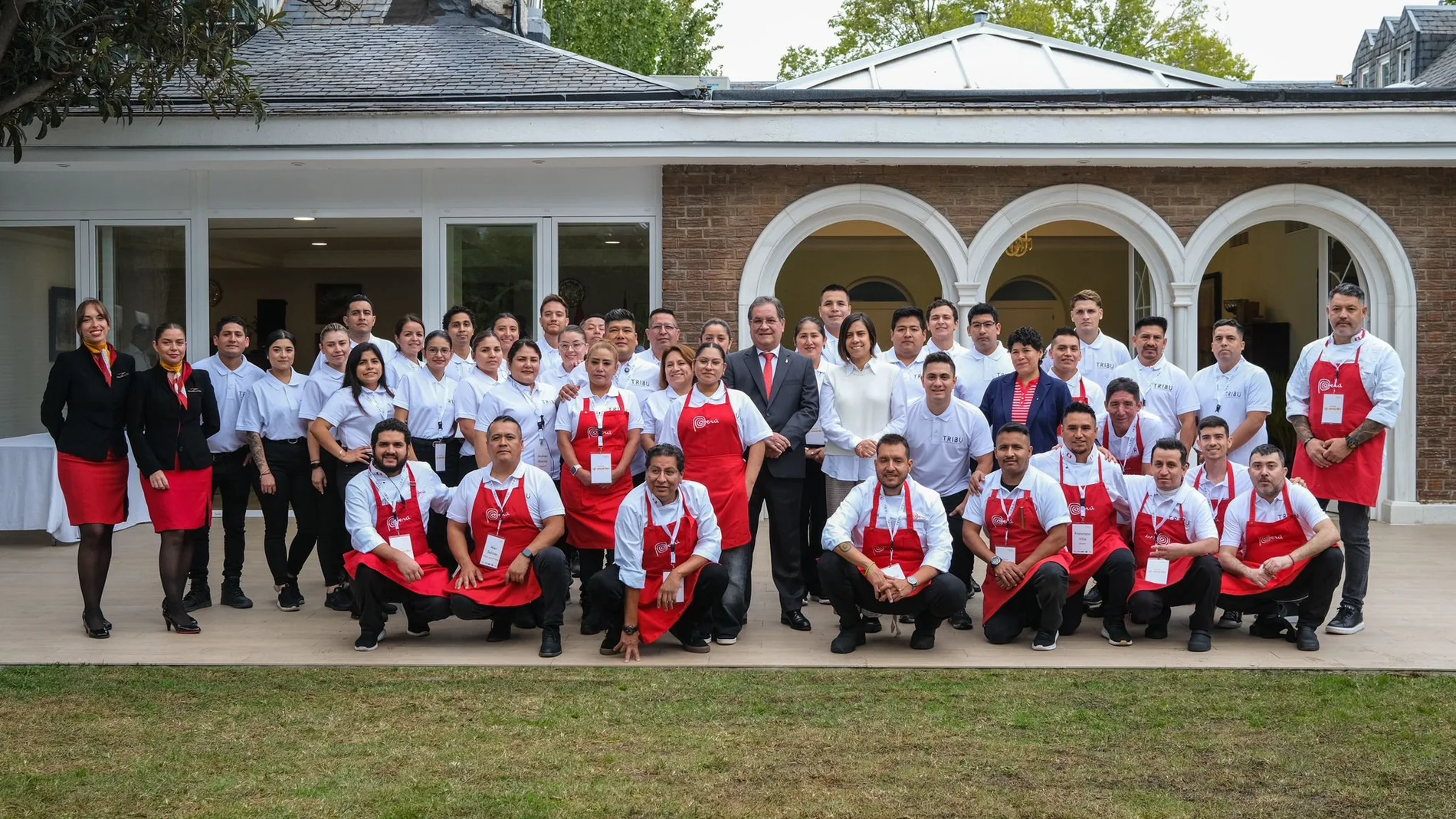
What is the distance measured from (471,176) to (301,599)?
5040 mm

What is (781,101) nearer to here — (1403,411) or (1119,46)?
(1403,411)

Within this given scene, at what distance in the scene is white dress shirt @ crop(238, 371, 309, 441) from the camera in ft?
25.4

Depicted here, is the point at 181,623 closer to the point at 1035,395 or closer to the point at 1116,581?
the point at 1035,395

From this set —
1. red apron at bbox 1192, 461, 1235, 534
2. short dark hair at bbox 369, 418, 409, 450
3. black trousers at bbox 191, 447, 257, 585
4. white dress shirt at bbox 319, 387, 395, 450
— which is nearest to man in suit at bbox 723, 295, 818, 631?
short dark hair at bbox 369, 418, 409, 450

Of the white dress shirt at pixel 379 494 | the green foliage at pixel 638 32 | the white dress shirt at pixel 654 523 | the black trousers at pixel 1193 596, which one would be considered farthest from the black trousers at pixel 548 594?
the green foliage at pixel 638 32

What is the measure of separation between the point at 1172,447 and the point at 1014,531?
0.93m

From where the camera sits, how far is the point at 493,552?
6.74 meters

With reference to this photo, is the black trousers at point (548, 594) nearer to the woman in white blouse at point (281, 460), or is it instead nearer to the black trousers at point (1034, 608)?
the woman in white blouse at point (281, 460)

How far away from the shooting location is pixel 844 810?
14.0 feet

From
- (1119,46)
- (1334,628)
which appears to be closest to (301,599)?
(1334,628)

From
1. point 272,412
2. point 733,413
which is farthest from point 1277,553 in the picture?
point 272,412

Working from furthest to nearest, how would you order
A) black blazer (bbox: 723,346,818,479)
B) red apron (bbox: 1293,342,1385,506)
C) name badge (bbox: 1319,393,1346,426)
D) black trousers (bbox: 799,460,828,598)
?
black trousers (bbox: 799,460,828,598) → black blazer (bbox: 723,346,818,479) → name badge (bbox: 1319,393,1346,426) → red apron (bbox: 1293,342,1385,506)

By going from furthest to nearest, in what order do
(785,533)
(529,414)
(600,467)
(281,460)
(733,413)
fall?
(281,460) → (529,414) → (785,533) → (600,467) → (733,413)

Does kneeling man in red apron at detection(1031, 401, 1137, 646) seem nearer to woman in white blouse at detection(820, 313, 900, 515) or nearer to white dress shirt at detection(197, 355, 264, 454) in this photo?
woman in white blouse at detection(820, 313, 900, 515)
